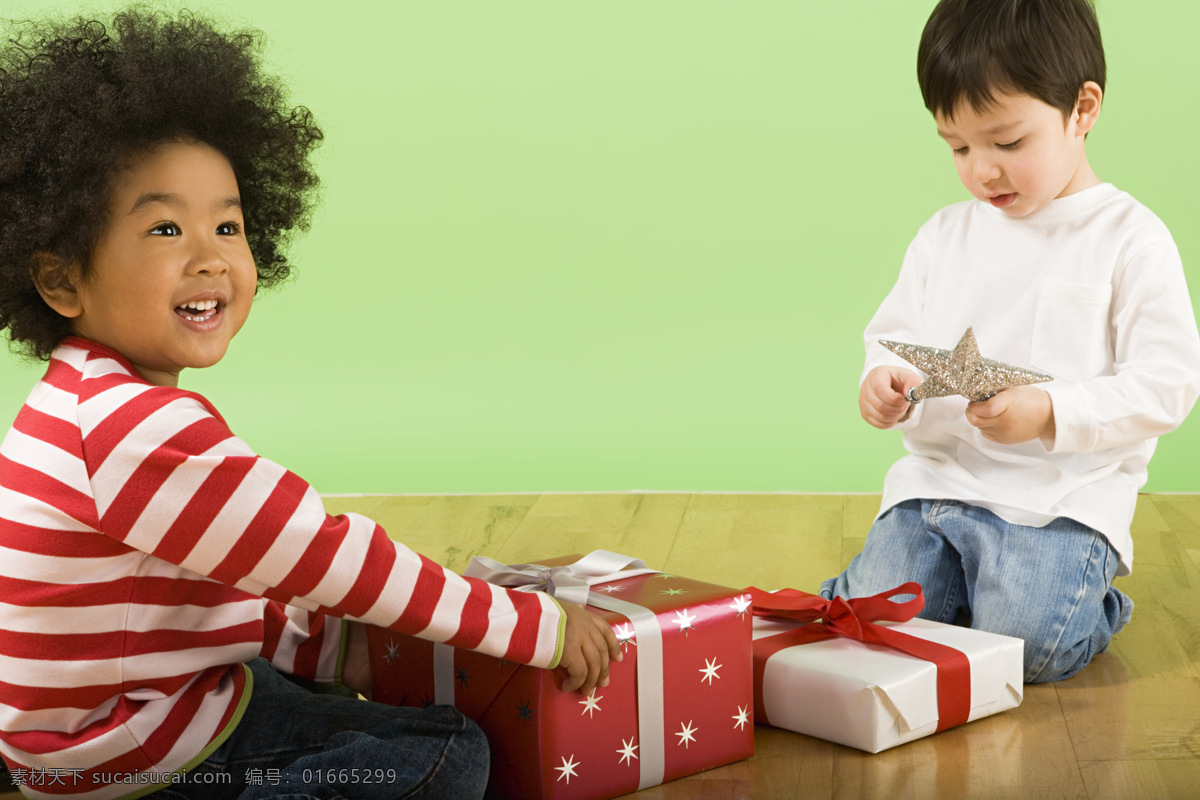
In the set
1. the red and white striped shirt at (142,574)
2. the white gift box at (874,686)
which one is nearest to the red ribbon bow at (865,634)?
the white gift box at (874,686)

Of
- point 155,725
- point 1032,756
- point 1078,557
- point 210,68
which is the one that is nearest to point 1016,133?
point 1078,557

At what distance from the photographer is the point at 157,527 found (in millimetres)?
994

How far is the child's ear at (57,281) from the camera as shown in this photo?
3.64 feet

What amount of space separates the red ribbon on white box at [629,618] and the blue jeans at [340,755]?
0.08 m

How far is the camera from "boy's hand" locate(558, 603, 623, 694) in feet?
3.54

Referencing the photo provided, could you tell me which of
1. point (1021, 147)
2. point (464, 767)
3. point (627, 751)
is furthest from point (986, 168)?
point (464, 767)

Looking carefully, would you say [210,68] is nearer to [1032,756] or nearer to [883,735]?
[883,735]

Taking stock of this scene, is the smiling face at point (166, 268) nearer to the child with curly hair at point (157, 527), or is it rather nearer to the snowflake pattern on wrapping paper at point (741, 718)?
the child with curly hair at point (157, 527)

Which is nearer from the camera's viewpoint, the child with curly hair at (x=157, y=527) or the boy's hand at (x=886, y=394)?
the child with curly hair at (x=157, y=527)

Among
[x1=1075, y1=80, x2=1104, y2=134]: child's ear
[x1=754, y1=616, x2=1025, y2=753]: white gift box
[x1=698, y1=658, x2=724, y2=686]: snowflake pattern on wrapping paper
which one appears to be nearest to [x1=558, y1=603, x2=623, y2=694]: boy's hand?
[x1=698, y1=658, x2=724, y2=686]: snowflake pattern on wrapping paper

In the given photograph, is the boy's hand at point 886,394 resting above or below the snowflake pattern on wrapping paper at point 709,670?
above

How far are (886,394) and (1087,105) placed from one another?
0.41 metres

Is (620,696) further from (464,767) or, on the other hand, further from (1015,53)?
(1015,53)

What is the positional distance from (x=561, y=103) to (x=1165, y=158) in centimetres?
124
